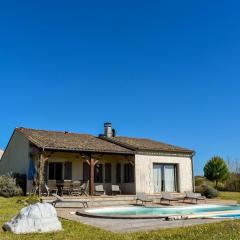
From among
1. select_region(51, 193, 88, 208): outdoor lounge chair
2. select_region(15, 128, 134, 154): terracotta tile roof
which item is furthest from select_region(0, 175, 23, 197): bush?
select_region(51, 193, 88, 208): outdoor lounge chair

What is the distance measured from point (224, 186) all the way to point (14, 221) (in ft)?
105

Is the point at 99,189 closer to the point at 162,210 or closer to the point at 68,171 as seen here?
the point at 68,171

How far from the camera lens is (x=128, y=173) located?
28.6 m

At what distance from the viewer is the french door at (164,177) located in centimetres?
2867

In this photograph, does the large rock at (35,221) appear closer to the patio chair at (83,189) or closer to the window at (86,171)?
the patio chair at (83,189)

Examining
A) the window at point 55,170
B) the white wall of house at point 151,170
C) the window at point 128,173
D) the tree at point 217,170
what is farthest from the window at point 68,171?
the tree at point 217,170

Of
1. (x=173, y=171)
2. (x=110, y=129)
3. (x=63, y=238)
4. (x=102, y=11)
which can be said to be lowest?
(x=63, y=238)

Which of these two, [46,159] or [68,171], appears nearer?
[46,159]

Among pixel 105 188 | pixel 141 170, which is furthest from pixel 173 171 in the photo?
pixel 105 188

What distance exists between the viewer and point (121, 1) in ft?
63.5

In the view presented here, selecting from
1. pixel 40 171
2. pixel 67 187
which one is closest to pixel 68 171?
pixel 67 187

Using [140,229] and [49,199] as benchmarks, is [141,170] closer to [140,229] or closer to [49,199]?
[49,199]

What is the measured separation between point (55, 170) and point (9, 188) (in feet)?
12.9

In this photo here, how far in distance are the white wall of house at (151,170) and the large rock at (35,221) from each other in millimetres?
16456
